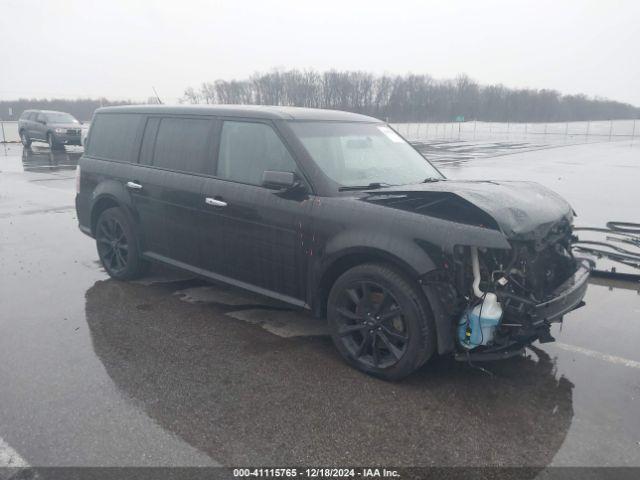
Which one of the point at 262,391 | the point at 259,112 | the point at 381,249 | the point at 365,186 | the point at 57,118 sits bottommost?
the point at 262,391

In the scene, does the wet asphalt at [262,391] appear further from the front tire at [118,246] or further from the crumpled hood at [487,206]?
the crumpled hood at [487,206]

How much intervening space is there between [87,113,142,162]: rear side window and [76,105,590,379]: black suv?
0.04m

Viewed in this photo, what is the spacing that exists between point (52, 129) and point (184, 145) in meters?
23.0

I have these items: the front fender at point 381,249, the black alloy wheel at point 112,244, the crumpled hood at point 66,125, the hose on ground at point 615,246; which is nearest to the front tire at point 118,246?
the black alloy wheel at point 112,244

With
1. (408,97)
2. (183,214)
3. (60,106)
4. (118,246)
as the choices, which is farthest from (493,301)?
(408,97)

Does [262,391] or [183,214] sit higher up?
[183,214]

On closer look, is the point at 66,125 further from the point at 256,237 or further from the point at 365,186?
the point at 365,186

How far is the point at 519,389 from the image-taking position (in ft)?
12.0

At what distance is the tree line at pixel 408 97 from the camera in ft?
298

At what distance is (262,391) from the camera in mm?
3586

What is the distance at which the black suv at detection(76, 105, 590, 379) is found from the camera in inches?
135

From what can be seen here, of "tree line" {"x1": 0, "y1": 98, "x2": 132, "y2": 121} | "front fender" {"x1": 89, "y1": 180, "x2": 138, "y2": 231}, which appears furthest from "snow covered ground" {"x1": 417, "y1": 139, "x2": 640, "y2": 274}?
"tree line" {"x1": 0, "y1": 98, "x2": 132, "y2": 121}

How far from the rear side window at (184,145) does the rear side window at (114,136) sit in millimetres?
464

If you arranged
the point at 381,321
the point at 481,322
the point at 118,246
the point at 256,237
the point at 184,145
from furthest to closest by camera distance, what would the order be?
1. the point at 118,246
2. the point at 184,145
3. the point at 256,237
4. the point at 381,321
5. the point at 481,322
